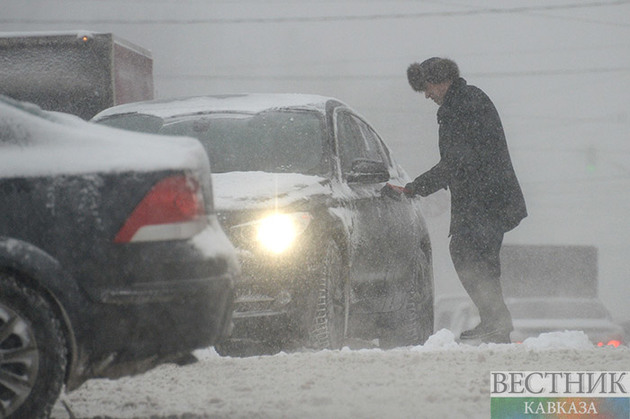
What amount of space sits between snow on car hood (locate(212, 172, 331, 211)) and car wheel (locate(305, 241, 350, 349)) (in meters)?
0.38

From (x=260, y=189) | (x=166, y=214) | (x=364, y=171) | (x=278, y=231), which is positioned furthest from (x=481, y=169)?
(x=166, y=214)

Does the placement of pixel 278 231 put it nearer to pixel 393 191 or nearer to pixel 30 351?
pixel 393 191

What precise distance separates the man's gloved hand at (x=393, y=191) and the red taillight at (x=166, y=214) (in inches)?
174

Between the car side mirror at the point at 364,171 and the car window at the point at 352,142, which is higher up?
the car window at the point at 352,142

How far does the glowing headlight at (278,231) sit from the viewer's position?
766 centimetres

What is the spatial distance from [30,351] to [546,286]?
76.5 ft

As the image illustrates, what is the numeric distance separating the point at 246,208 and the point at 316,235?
0.48 m

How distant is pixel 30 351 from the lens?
17.2ft

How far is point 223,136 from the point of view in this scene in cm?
904

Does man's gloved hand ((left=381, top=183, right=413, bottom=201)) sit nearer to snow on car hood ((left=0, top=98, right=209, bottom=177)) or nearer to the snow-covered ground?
the snow-covered ground

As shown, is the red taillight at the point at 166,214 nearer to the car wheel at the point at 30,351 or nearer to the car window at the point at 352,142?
the car wheel at the point at 30,351

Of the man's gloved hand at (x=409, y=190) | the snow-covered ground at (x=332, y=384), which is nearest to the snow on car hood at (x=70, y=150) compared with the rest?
the snow-covered ground at (x=332, y=384)

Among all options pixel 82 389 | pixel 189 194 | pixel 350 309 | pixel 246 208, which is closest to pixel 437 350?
pixel 350 309

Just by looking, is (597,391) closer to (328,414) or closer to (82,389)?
(328,414)
